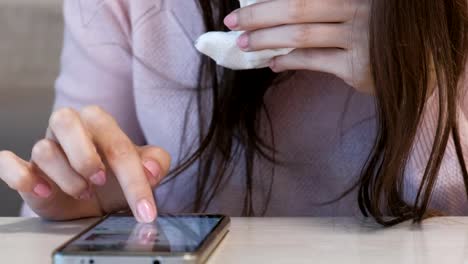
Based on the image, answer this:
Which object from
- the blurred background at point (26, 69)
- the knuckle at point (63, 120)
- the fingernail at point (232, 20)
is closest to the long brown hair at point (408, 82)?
the fingernail at point (232, 20)

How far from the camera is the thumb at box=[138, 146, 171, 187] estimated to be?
1.95ft

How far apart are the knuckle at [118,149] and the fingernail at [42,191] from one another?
0.05 meters

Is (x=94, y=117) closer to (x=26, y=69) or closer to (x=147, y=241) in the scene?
(x=147, y=241)

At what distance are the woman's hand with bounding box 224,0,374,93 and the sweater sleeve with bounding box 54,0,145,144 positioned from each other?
0.21 metres

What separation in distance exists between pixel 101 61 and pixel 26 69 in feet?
0.98

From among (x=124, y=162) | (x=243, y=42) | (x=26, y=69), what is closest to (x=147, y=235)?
(x=124, y=162)

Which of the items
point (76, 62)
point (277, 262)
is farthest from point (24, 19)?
point (277, 262)

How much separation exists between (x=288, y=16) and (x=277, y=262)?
27cm

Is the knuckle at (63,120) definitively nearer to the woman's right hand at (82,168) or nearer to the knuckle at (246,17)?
the woman's right hand at (82,168)

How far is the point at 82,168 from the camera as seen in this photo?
554mm

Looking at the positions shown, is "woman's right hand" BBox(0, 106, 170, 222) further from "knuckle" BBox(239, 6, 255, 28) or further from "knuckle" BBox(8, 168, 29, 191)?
"knuckle" BBox(239, 6, 255, 28)

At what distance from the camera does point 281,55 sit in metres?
0.67

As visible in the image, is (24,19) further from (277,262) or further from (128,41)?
(277,262)

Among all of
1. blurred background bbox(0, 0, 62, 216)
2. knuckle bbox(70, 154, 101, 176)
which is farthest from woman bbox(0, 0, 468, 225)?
blurred background bbox(0, 0, 62, 216)
